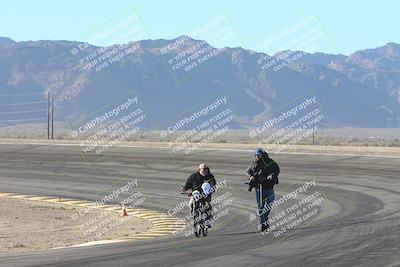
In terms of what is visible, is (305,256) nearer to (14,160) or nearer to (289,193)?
(289,193)

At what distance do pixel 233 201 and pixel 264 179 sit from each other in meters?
8.95

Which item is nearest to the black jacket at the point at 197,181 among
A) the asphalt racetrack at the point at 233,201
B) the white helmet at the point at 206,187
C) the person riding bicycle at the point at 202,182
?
the person riding bicycle at the point at 202,182

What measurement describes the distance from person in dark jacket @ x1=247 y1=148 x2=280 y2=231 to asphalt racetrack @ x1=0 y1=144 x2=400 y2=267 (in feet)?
1.64

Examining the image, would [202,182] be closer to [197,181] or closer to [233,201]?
[197,181]

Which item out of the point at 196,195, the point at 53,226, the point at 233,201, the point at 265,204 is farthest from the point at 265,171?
the point at 233,201

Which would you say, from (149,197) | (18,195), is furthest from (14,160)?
(149,197)

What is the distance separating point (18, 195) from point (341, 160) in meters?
17.3

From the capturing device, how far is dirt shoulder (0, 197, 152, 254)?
17641 mm

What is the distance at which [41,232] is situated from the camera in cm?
1956

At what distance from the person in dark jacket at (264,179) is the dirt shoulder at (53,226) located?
11.5 feet

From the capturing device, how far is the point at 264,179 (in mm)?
17578

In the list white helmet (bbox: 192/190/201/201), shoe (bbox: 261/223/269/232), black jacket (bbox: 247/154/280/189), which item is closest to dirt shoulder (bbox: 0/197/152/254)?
white helmet (bbox: 192/190/201/201)

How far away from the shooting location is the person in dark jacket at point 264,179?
17.5m

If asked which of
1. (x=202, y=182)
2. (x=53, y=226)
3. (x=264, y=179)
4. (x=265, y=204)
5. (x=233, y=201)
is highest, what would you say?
(x=53, y=226)
